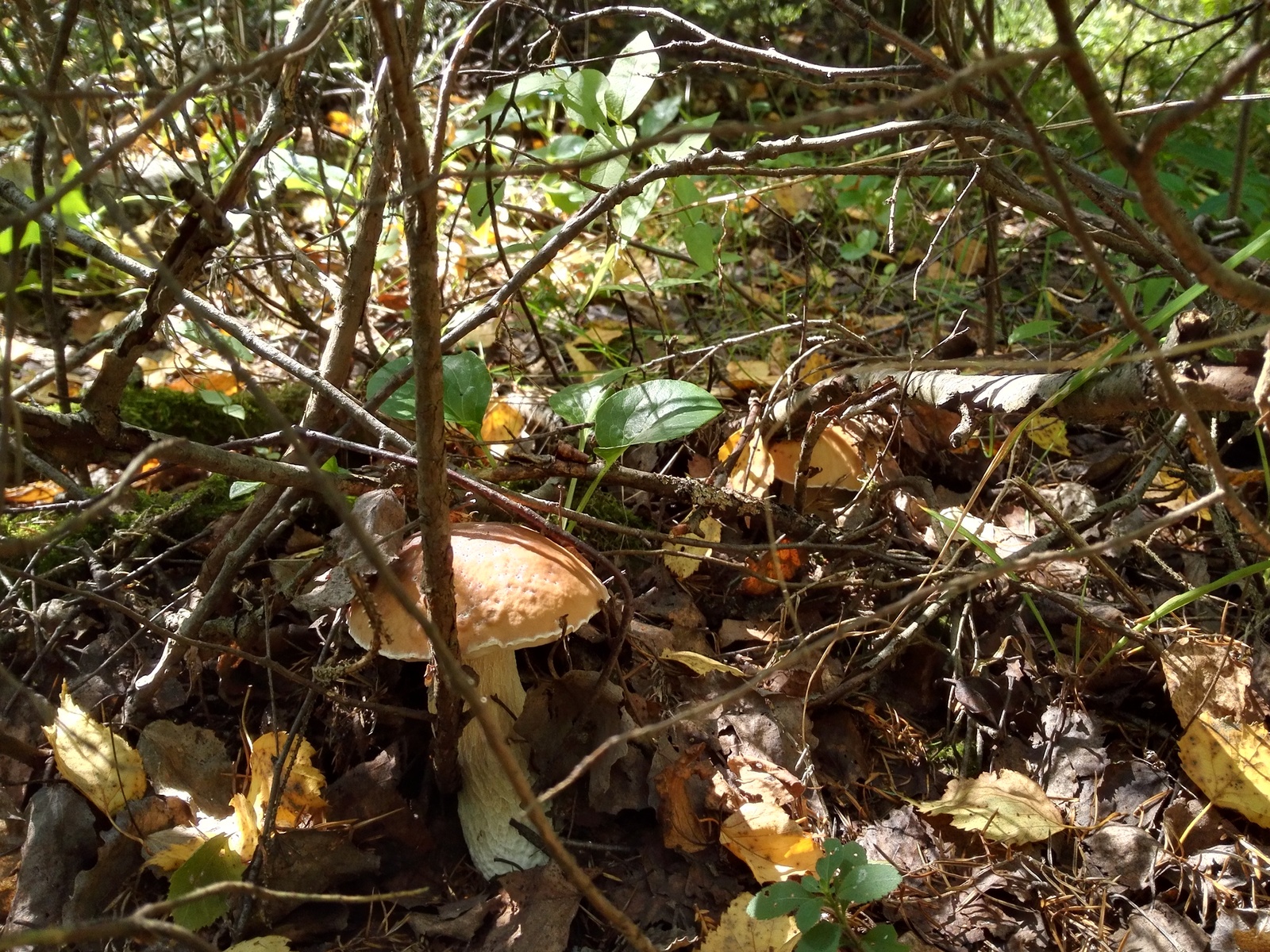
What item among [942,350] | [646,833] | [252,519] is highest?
[942,350]

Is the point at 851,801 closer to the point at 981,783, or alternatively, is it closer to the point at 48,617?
the point at 981,783

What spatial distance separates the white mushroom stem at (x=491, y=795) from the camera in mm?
2021

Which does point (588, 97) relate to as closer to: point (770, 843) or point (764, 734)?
point (764, 734)

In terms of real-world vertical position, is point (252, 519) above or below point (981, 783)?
above

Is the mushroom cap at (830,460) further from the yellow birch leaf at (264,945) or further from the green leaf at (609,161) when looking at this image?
the yellow birch leaf at (264,945)

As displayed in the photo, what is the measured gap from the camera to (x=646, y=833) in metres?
2.06

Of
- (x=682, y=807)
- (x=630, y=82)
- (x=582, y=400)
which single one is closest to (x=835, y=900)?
(x=682, y=807)

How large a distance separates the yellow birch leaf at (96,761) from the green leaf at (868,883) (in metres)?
1.58

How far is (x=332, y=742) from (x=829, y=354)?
83.3 inches

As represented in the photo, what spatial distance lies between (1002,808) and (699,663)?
0.78 metres

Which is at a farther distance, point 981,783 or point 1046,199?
point 1046,199

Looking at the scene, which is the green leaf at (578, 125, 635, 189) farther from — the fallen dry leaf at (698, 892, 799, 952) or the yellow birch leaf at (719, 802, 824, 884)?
the fallen dry leaf at (698, 892, 799, 952)

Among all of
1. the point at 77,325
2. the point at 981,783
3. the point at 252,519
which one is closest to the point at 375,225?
the point at 252,519

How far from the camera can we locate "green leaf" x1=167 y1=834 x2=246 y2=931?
1.75 metres
